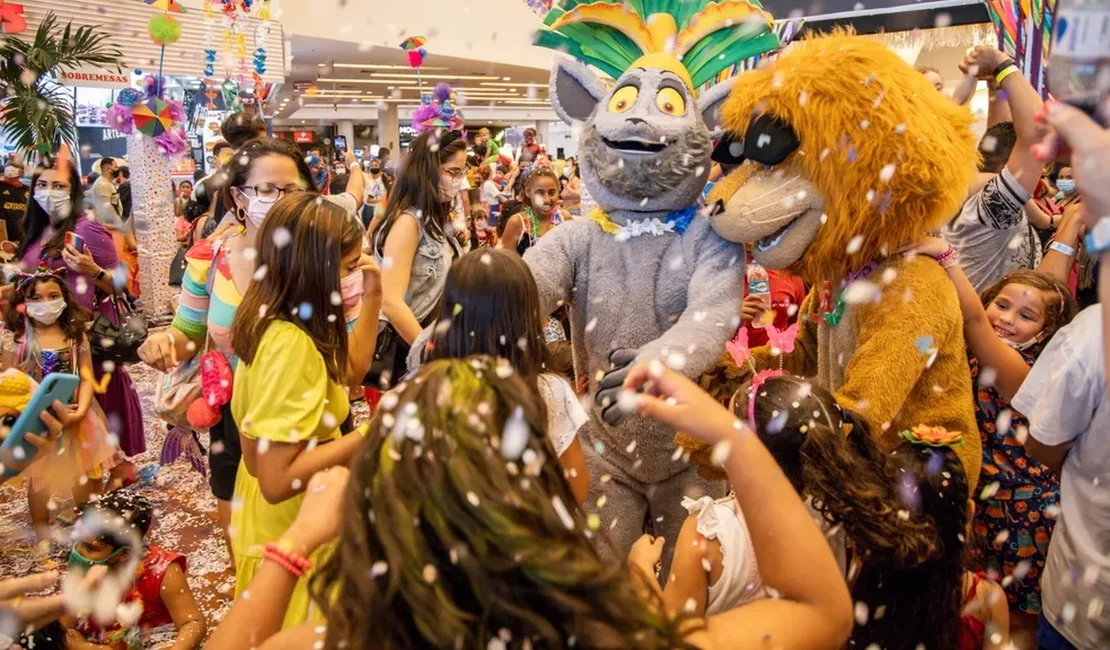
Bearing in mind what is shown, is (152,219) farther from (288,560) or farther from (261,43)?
(288,560)

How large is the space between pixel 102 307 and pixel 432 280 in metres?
1.97

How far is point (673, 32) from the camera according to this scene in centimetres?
221

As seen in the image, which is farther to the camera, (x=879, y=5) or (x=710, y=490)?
(x=879, y=5)

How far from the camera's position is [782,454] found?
4.86 feet

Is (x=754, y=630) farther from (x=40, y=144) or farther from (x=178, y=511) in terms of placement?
(x=40, y=144)

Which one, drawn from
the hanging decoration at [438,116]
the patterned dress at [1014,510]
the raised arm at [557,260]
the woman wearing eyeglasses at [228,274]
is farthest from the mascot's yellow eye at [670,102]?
the hanging decoration at [438,116]

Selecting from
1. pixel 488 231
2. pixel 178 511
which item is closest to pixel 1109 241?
pixel 178 511

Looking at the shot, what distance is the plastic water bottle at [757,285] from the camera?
8.54 ft

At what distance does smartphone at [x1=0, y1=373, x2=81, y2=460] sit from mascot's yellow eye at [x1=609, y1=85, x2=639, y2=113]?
147cm

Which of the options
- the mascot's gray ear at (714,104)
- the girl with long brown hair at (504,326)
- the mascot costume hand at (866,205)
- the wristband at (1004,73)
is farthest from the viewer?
the wristband at (1004,73)

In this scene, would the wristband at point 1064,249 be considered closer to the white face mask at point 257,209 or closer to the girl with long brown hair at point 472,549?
the girl with long brown hair at point 472,549

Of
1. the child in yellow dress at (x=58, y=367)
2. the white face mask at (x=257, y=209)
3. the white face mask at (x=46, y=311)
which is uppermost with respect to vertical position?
the white face mask at (x=257, y=209)

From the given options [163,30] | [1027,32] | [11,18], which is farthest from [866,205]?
[11,18]

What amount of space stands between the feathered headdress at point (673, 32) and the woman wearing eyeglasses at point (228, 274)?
3.29 feet
